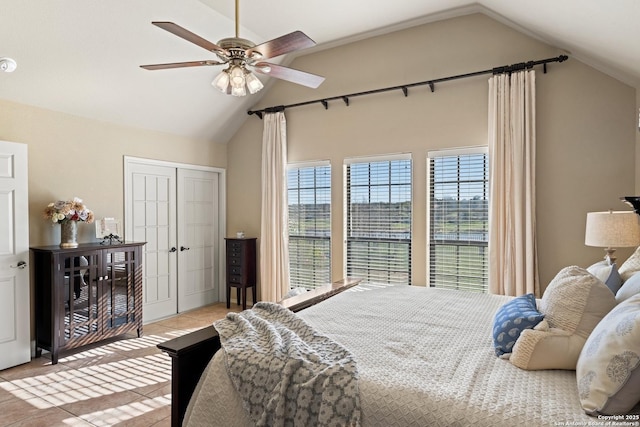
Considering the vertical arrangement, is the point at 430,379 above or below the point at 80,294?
above

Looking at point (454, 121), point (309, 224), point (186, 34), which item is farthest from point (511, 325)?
point (309, 224)

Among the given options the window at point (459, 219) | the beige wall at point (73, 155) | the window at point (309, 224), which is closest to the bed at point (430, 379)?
the window at point (459, 219)

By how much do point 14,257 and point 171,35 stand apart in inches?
101

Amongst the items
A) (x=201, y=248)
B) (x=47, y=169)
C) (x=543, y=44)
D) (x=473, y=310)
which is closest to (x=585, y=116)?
(x=543, y=44)

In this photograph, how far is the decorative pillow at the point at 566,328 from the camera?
149cm

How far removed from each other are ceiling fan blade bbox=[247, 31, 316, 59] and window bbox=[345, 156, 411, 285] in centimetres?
239

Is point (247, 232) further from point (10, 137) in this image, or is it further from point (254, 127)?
point (10, 137)

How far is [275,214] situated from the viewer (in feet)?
16.8

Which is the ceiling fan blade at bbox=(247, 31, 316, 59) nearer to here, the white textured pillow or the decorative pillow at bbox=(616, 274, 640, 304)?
the white textured pillow

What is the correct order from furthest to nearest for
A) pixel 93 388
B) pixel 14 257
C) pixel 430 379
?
pixel 14 257
pixel 93 388
pixel 430 379

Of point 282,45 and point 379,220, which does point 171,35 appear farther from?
point 379,220

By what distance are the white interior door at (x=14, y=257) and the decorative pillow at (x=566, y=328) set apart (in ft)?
13.2

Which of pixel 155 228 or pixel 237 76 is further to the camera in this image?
pixel 155 228

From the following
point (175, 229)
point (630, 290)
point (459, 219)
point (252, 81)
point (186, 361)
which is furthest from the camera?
point (175, 229)
